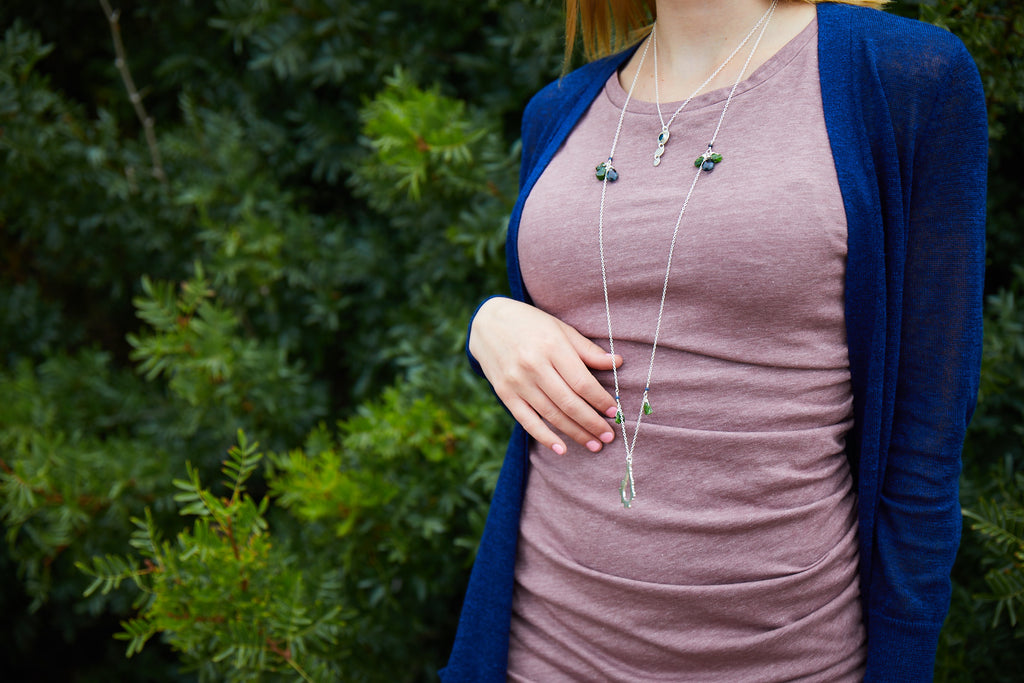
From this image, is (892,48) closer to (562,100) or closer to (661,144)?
(661,144)

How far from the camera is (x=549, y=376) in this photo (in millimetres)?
902

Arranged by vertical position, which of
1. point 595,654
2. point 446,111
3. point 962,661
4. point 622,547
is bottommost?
point 962,661

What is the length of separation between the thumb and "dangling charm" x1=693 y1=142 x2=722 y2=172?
0.88 feet

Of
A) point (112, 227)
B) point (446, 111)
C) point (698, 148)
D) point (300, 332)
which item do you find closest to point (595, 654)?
point (698, 148)

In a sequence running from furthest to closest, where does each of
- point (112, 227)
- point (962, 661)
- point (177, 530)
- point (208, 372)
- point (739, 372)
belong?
1. point (112, 227)
2. point (177, 530)
3. point (208, 372)
4. point (962, 661)
5. point (739, 372)

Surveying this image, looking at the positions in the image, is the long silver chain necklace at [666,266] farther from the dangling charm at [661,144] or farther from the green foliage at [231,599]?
A: the green foliage at [231,599]

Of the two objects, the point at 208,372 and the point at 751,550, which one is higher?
the point at 751,550

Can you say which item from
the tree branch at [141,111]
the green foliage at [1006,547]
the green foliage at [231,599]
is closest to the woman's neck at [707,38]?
the green foliage at [1006,547]

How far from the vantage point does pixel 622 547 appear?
2.89 feet

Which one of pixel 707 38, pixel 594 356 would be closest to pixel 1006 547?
pixel 594 356

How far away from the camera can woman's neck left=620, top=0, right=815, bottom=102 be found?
36.9 inches

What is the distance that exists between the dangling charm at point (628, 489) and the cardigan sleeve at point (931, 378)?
32cm

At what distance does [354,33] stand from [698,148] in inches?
53.9

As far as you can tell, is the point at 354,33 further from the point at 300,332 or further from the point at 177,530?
the point at 177,530
